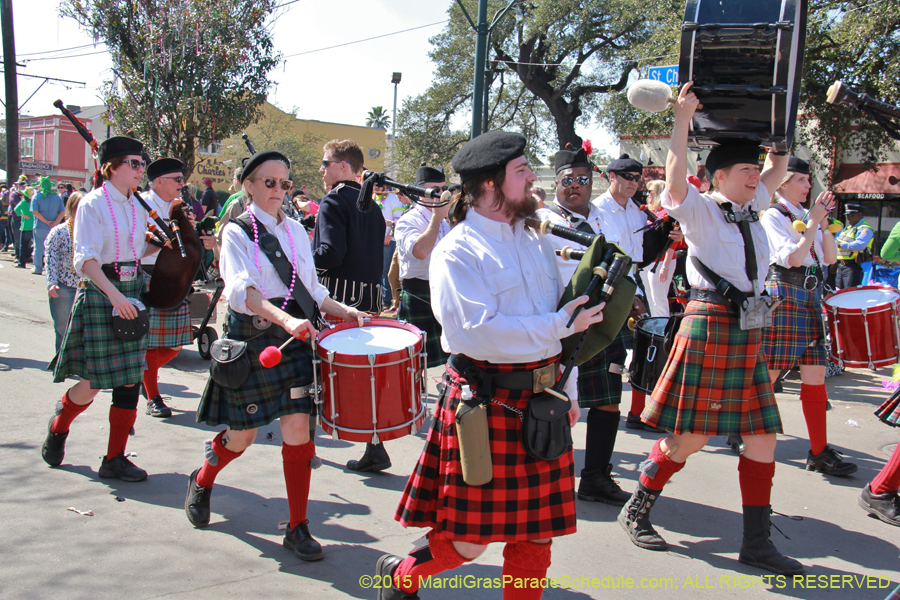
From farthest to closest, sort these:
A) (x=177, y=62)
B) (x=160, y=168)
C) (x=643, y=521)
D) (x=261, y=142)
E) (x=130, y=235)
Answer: (x=261, y=142) < (x=177, y=62) < (x=160, y=168) < (x=130, y=235) < (x=643, y=521)

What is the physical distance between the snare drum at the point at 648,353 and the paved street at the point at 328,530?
0.67m

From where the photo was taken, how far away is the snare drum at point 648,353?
4.27m

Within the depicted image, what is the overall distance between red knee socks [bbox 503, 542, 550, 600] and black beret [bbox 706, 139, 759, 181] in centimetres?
207

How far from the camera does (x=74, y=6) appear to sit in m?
15.1

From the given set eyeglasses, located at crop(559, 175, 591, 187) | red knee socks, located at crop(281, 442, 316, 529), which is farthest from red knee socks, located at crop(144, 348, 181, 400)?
eyeglasses, located at crop(559, 175, 591, 187)

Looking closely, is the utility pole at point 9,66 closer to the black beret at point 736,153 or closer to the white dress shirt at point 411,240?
the white dress shirt at point 411,240

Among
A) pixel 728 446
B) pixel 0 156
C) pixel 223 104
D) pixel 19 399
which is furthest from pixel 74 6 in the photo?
pixel 0 156

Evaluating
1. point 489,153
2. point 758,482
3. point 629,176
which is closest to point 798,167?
point 629,176

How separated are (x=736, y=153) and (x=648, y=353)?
1.48 meters

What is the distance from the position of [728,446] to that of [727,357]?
2203 mm

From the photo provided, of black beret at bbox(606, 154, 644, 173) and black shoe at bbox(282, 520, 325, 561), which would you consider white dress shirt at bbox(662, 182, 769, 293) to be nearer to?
black beret at bbox(606, 154, 644, 173)

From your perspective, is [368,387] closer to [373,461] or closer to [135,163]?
[373,461]

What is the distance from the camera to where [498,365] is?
238 centimetres

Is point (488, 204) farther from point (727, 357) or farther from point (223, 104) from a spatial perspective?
point (223, 104)
